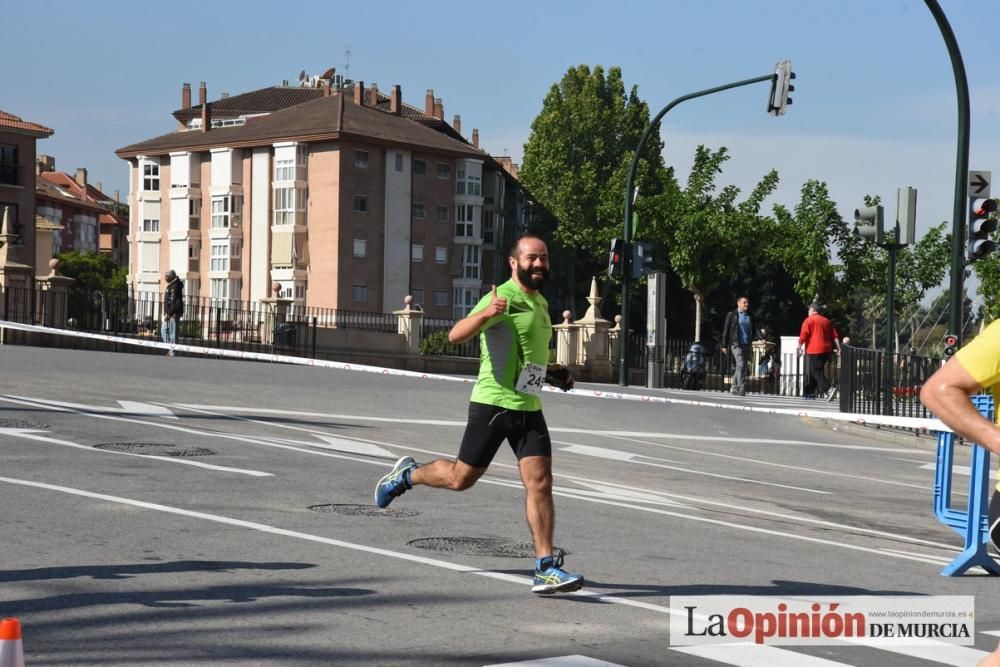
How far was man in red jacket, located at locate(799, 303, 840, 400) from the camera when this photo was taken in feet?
91.8

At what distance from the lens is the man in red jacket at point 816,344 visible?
2797cm

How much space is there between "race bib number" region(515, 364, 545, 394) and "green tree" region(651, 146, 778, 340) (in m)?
56.7

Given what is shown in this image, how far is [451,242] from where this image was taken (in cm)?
9381

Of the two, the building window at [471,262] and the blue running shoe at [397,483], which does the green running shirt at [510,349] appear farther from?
the building window at [471,262]

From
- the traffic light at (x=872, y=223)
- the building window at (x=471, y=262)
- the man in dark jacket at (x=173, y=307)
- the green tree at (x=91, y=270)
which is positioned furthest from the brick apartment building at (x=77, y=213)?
the traffic light at (x=872, y=223)

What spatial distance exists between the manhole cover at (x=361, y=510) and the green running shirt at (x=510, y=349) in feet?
8.01

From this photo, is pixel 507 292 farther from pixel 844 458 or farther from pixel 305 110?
pixel 305 110

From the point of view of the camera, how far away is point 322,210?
8538 cm

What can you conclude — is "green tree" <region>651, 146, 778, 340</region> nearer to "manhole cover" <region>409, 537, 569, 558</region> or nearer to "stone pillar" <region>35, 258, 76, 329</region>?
"stone pillar" <region>35, 258, 76, 329</region>

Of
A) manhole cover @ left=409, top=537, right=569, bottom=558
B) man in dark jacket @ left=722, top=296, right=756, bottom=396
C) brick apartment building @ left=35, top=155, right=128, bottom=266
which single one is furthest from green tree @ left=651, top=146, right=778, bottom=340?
brick apartment building @ left=35, top=155, right=128, bottom=266

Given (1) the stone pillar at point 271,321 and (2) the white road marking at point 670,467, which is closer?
(2) the white road marking at point 670,467

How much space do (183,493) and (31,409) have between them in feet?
20.5

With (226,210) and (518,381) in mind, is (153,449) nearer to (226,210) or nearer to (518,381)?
(518,381)

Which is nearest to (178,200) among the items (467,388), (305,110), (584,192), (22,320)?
(305,110)
